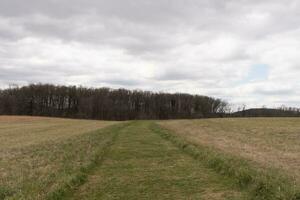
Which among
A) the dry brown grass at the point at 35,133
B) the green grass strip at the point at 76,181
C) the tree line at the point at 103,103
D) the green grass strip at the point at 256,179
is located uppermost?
the tree line at the point at 103,103

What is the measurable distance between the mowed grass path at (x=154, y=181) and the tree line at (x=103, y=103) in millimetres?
112395

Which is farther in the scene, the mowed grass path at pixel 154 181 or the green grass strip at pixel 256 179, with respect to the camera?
the mowed grass path at pixel 154 181

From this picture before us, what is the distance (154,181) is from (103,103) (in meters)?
126

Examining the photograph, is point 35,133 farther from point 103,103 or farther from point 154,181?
point 103,103

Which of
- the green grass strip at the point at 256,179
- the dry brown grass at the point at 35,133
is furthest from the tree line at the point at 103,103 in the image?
the green grass strip at the point at 256,179

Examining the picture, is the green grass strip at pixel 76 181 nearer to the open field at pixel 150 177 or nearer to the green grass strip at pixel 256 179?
the open field at pixel 150 177

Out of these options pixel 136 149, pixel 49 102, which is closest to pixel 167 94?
pixel 49 102

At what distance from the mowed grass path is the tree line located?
369 feet

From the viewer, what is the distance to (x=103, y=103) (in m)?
135

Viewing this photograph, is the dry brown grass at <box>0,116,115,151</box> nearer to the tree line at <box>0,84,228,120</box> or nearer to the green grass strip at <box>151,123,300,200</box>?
the green grass strip at <box>151,123,300,200</box>

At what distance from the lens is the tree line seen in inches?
5000

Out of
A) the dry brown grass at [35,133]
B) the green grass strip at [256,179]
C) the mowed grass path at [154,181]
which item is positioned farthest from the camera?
the dry brown grass at [35,133]

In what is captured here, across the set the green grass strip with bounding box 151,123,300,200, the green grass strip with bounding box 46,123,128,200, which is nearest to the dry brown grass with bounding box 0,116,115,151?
the green grass strip with bounding box 46,123,128,200

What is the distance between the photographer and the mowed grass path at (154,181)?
8406 millimetres
